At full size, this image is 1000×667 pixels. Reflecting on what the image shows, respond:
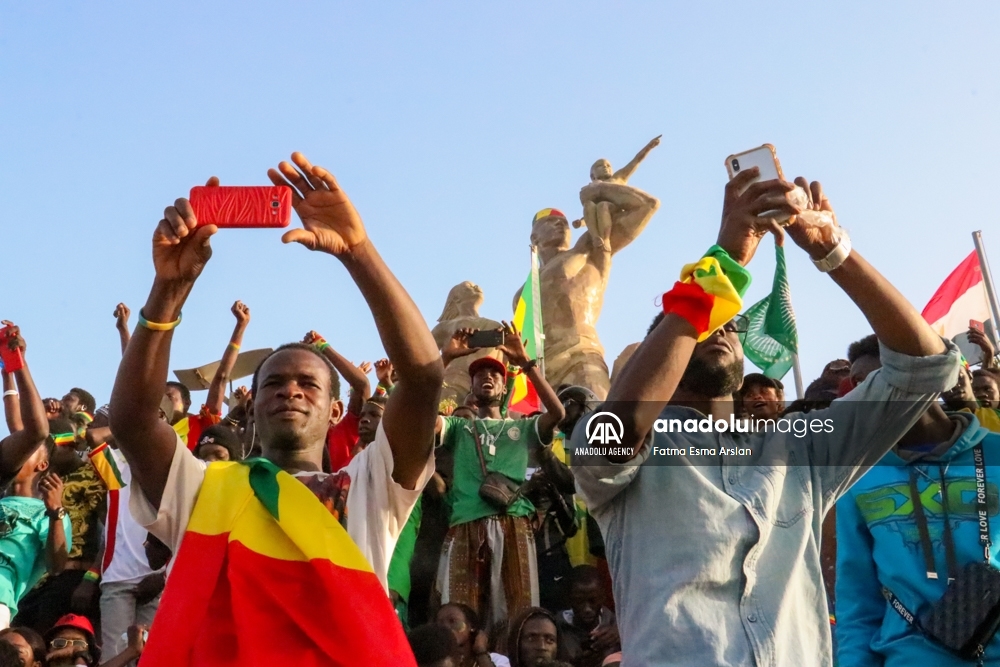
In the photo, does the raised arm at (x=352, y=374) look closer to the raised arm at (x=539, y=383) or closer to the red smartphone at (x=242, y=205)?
A: the raised arm at (x=539, y=383)

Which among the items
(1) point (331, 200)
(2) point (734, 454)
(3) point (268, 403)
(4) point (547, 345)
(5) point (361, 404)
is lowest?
(2) point (734, 454)

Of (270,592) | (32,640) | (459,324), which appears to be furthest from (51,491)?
(459,324)

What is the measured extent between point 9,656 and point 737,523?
14.6ft

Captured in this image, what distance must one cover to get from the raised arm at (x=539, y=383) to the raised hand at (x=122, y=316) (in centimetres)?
267

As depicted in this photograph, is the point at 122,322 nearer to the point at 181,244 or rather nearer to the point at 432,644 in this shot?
the point at 432,644

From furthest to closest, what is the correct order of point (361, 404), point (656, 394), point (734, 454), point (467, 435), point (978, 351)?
point (978, 351) → point (361, 404) → point (467, 435) → point (734, 454) → point (656, 394)

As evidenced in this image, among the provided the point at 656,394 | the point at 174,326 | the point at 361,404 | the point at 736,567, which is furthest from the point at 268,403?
the point at 361,404

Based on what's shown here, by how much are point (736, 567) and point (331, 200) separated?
51.8 inches

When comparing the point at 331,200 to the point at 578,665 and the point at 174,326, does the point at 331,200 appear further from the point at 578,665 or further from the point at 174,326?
the point at 578,665

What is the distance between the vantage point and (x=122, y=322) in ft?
27.9

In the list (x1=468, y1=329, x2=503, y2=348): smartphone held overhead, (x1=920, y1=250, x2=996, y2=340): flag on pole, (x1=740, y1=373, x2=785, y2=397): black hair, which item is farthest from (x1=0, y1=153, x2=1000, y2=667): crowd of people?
(x1=920, y1=250, x2=996, y2=340): flag on pole

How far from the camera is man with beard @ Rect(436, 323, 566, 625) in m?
7.34

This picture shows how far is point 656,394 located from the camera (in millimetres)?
3029

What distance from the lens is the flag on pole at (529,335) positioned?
10086 millimetres
